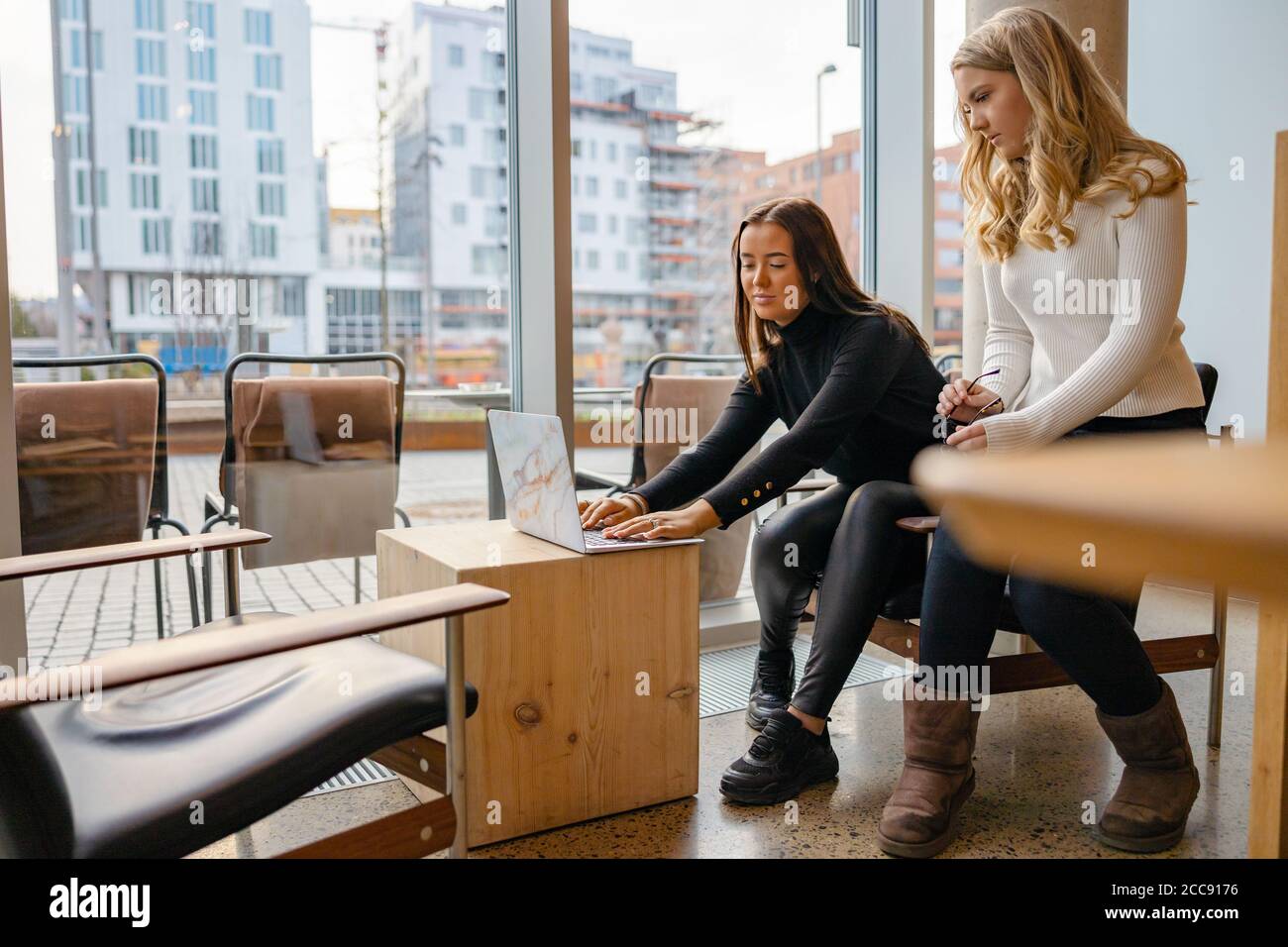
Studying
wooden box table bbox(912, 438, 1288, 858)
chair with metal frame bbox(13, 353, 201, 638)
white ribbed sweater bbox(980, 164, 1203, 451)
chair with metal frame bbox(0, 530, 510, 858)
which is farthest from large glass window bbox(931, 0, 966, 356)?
wooden box table bbox(912, 438, 1288, 858)

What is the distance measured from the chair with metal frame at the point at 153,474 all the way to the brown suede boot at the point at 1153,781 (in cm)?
197

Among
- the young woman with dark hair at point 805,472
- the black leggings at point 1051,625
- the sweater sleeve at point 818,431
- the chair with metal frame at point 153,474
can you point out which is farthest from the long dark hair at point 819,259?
the chair with metal frame at point 153,474

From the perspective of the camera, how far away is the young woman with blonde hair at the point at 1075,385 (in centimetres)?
179

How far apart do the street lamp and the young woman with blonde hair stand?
1.44 m

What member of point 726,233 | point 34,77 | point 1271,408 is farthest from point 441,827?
point 726,233

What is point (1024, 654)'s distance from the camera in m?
2.13

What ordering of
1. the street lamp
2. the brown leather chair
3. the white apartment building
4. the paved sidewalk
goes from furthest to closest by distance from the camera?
1. the street lamp
2. the brown leather chair
3. the white apartment building
4. the paved sidewalk

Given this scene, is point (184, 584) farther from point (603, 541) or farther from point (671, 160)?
point (671, 160)

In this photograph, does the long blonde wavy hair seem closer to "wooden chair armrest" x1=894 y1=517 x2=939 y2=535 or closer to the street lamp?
"wooden chair armrest" x1=894 y1=517 x2=939 y2=535

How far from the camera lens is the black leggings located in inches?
69.6

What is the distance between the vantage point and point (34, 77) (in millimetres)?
2100

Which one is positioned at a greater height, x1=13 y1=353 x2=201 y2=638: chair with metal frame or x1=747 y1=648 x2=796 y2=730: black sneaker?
x1=13 y1=353 x2=201 y2=638: chair with metal frame

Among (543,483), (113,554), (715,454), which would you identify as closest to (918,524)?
(715,454)

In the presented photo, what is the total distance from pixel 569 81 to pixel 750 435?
106cm
